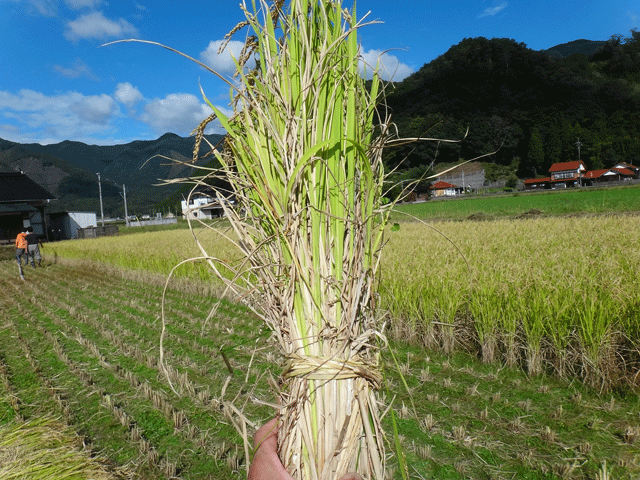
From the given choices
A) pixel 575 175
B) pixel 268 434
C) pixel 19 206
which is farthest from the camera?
pixel 575 175

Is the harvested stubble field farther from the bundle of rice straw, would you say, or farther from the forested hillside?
the forested hillside

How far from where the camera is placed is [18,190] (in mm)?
29953

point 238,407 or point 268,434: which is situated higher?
point 268,434

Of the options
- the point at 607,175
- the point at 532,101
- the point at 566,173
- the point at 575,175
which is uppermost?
the point at 532,101

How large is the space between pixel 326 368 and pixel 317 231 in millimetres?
409

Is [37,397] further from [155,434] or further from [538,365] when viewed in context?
[538,365]

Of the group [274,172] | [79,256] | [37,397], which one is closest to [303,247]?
[274,172]

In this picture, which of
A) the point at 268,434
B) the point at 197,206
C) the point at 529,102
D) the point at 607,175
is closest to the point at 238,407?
the point at 268,434

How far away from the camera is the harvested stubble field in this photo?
2408 mm

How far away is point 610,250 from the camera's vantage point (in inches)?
214

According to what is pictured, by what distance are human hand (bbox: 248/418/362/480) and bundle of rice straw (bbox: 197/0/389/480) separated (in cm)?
5

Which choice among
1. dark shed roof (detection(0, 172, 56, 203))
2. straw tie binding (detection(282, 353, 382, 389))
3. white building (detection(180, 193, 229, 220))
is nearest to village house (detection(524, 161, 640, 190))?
dark shed roof (detection(0, 172, 56, 203))

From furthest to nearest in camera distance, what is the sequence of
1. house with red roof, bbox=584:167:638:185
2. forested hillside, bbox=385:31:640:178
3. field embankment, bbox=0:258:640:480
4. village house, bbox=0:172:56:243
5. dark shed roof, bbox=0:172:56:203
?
1. forested hillside, bbox=385:31:640:178
2. house with red roof, bbox=584:167:638:185
3. dark shed roof, bbox=0:172:56:203
4. village house, bbox=0:172:56:243
5. field embankment, bbox=0:258:640:480

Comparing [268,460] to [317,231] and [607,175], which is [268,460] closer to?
[317,231]
